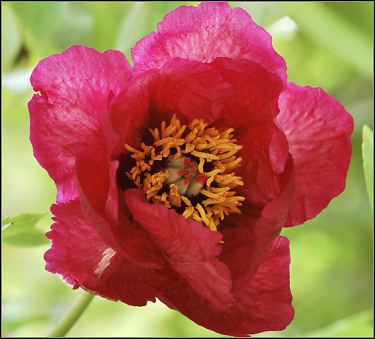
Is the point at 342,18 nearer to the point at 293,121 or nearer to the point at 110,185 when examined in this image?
the point at 293,121

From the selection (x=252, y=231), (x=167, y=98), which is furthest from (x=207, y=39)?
(x=252, y=231)

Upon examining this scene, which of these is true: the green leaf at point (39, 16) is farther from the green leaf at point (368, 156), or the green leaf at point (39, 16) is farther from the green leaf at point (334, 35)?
the green leaf at point (368, 156)

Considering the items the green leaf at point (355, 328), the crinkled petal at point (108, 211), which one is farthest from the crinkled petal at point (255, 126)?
the green leaf at point (355, 328)

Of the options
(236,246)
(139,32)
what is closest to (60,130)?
(236,246)

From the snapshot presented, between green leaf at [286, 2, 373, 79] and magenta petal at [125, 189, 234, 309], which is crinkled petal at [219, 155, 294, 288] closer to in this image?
magenta petal at [125, 189, 234, 309]

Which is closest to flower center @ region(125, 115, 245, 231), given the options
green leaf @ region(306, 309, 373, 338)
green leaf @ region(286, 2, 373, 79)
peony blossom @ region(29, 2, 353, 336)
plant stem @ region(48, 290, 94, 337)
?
peony blossom @ region(29, 2, 353, 336)

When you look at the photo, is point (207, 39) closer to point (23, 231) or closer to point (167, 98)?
point (167, 98)
